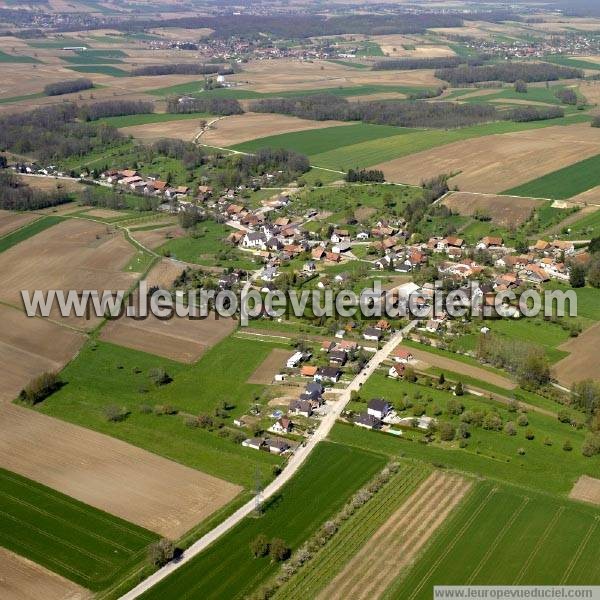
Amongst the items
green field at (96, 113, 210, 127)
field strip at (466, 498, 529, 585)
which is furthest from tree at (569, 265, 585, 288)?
green field at (96, 113, 210, 127)

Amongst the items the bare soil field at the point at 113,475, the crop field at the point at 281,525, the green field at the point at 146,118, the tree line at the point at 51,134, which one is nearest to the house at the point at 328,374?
the crop field at the point at 281,525

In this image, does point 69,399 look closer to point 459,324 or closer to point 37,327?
point 37,327

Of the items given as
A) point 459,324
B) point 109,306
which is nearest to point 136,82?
point 109,306

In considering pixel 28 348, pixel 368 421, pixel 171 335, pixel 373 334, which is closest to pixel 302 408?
pixel 368 421

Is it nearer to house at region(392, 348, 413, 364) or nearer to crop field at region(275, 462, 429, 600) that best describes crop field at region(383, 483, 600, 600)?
crop field at region(275, 462, 429, 600)

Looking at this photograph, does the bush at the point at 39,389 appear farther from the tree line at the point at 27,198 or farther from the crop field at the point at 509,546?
the tree line at the point at 27,198

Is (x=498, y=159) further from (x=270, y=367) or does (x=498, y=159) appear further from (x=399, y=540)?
(x=399, y=540)
